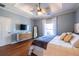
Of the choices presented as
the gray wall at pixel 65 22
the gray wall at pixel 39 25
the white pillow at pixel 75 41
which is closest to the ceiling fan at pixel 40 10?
the gray wall at pixel 39 25

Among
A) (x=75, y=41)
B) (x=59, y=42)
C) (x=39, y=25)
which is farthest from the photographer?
(x=39, y=25)

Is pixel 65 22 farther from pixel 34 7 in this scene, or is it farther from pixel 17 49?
pixel 17 49

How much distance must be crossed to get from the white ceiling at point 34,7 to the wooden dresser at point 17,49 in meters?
0.61

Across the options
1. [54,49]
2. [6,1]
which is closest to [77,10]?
[54,49]

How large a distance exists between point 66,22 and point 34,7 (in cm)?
70

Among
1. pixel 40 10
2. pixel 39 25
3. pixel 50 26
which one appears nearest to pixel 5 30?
pixel 39 25

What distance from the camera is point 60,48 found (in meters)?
1.55

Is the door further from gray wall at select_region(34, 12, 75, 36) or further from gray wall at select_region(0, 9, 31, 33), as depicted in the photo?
gray wall at select_region(34, 12, 75, 36)

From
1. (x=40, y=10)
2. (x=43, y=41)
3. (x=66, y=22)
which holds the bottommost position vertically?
(x=43, y=41)

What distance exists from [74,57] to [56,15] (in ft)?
2.77

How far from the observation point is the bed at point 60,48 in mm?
1496

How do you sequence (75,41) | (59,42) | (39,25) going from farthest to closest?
(39,25), (59,42), (75,41)

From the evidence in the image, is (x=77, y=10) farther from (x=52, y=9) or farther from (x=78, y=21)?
(x=52, y=9)

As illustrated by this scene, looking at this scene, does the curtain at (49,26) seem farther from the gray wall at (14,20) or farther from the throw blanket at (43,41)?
the gray wall at (14,20)
